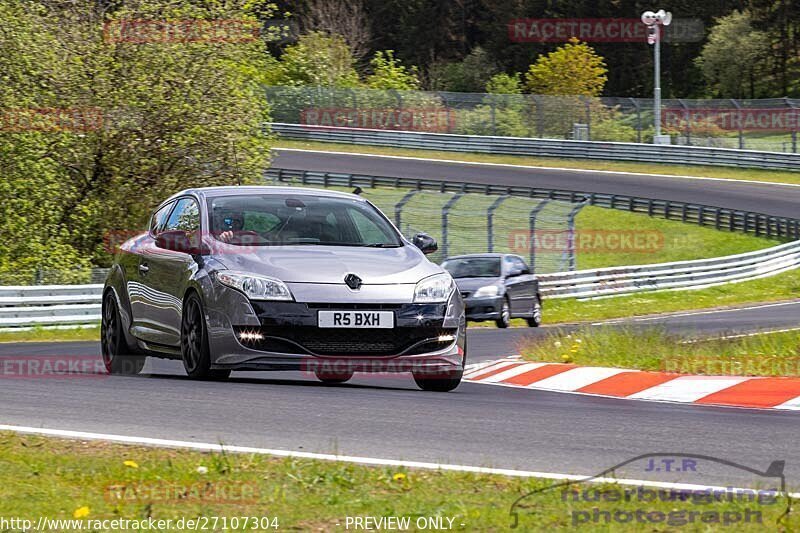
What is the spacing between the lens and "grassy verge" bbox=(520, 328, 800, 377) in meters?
11.5

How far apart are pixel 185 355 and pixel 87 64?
2031 cm

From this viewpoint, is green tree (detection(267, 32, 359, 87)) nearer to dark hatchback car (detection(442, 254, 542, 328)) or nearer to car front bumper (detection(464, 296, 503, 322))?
dark hatchback car (detection(442, 254, 542, 328))

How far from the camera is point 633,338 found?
13.6 m

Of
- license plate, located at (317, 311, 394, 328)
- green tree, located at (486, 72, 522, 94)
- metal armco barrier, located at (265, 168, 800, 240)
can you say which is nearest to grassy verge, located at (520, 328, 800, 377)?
license plate, located at (317, 311, 394, 328)

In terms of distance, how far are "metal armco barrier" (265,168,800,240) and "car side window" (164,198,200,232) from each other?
31266 millimetres

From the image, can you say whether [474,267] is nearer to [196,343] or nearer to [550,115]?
[196,343]

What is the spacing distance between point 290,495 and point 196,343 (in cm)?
446

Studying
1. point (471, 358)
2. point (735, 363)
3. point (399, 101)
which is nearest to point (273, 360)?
point (735, 363)

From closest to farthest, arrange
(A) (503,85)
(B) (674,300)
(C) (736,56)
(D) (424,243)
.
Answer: (D) (424,243) → (B) (674,300) → (A) (503,85) → (C) (736,56)

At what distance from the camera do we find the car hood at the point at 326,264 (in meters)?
9.73

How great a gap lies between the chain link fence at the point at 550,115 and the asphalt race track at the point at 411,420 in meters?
46.1

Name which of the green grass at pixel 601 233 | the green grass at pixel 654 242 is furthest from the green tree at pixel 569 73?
the green grass at pixel 654 242

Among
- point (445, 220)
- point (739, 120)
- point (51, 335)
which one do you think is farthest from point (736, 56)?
point (51, 335)

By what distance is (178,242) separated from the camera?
10.7 metres
